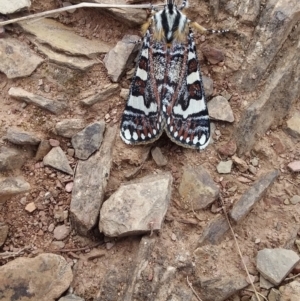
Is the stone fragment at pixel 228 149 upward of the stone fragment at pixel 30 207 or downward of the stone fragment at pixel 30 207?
upward

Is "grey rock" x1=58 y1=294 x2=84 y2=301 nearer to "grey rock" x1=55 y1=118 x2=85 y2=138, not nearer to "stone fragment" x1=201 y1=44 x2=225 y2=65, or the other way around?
"grey rock" x1=55 y1=118 x2=85 y2=138

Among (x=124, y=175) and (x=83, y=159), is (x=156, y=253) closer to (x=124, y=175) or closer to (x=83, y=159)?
(x=124, y=175)

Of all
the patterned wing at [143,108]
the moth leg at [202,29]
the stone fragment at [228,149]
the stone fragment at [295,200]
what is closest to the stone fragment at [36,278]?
the patterned wing at [143,108]

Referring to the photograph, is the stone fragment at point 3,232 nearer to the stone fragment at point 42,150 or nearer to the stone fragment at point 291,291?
the stone fragment at point 42,150

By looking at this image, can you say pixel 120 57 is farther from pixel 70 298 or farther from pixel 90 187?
pixel 70 298

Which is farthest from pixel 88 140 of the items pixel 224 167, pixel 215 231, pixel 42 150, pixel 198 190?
pixel 215 231

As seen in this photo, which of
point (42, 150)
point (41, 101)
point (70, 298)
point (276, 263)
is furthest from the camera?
point (41, 101)

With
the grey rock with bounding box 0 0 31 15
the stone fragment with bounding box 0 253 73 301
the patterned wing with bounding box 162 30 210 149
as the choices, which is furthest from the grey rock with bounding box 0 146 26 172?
the grey rock with bounding box 0 0 31 15
